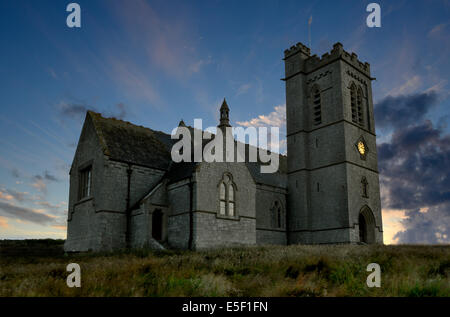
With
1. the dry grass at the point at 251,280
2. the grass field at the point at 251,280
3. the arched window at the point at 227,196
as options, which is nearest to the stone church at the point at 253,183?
the arched window at the point at 227,196

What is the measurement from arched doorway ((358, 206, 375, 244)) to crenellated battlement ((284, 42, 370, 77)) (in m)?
14.0

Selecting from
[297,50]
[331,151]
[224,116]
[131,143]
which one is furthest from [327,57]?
[131,143]

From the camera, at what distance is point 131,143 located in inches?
1150

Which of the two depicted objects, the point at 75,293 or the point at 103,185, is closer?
the point at 75,293

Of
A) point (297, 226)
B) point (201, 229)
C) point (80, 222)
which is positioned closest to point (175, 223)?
point (201, 229)

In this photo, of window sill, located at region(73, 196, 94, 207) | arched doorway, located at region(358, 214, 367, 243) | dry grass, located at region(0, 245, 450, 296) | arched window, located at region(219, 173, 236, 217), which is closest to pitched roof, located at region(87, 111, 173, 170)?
window sill, located at region(73, 196, 94, 207)

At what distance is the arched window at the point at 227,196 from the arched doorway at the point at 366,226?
45.1ft

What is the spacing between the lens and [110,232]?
25.5 m

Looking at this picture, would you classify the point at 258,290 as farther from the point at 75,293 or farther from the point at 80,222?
the point at 80,222

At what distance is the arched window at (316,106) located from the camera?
35.9m

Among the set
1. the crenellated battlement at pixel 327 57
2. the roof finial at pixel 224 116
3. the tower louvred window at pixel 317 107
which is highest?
the crenellated battlement at pixel 327 57

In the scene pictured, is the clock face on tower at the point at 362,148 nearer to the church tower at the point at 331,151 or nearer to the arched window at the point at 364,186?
the church tower at the point at 331,151

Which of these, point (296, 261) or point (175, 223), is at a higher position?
point (175, 223)

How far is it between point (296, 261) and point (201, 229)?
39.8ft
